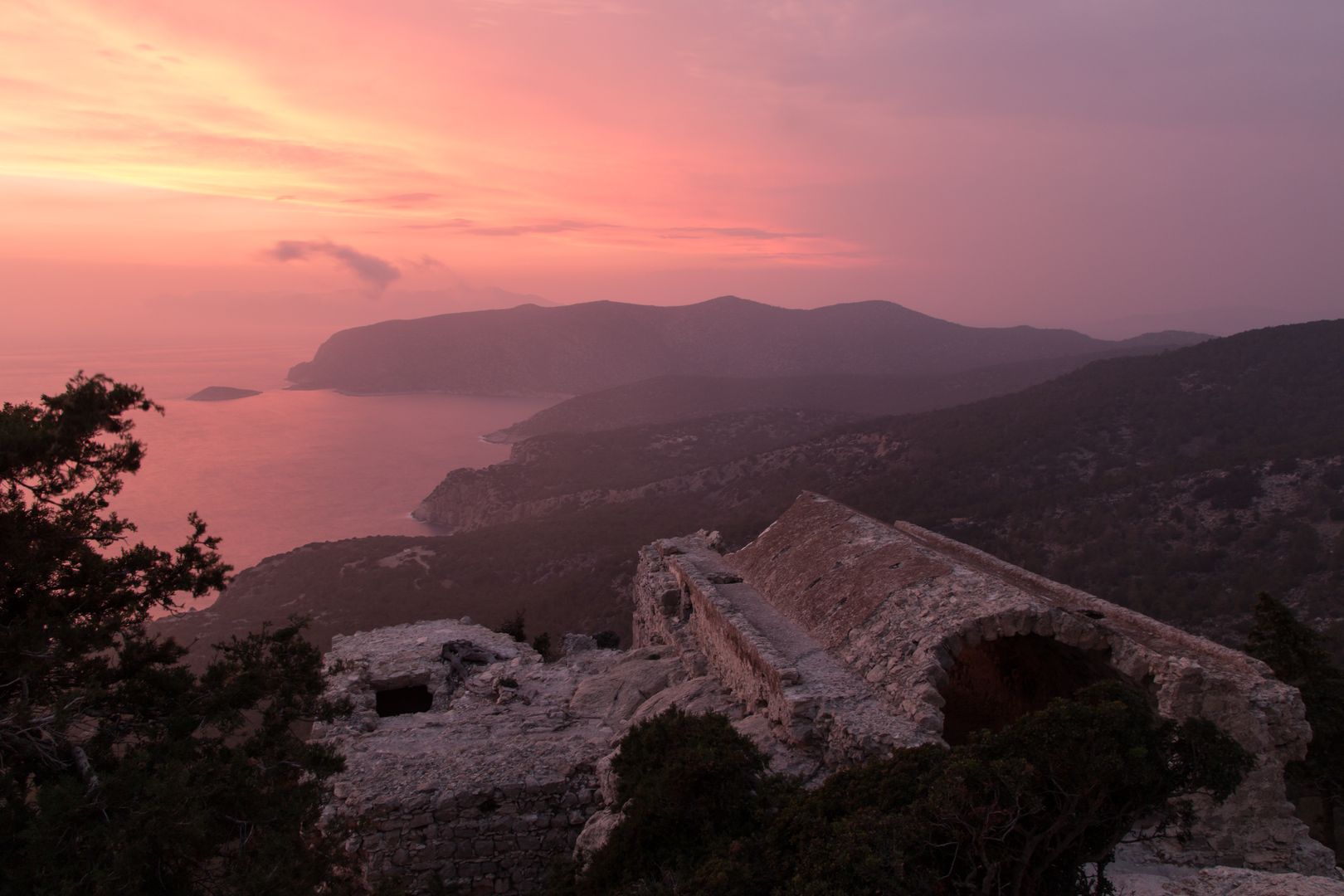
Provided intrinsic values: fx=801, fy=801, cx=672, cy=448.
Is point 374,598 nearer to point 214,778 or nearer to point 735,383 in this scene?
point 214,778

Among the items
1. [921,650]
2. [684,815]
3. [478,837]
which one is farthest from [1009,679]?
[478,837]

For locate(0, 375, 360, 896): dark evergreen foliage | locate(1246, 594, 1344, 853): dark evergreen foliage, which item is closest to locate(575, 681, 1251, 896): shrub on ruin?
locate(0, 375, 360, 896): dark evergreen foliage

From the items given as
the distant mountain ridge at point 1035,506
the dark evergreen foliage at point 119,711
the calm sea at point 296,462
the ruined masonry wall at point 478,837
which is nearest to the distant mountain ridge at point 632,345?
the calm sea at point 296,462

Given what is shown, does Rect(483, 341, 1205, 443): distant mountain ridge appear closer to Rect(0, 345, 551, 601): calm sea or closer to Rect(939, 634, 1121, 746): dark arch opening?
Rect(0, 345, 551, 601): calm sea

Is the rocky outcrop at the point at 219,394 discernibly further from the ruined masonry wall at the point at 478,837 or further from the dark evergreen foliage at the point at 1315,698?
the dark evergreen foliage at the point at 1315,698

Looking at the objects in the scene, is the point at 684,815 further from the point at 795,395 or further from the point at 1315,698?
the point at 795,395

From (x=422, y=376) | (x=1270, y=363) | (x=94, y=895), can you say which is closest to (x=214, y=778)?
(x=94, y=895)
